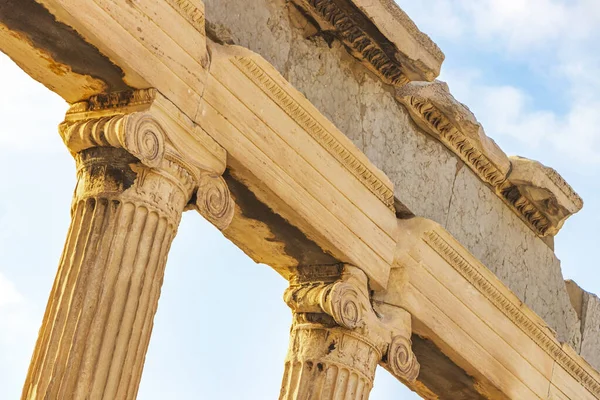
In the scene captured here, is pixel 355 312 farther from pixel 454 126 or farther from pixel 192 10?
pixel 192 10

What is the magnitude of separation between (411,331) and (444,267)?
2.01 feet

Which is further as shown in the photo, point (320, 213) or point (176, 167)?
point (320, 213)

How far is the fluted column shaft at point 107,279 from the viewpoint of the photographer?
916cm

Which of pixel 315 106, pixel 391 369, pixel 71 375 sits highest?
pixel 315 106

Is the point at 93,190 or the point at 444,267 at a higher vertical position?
the point at 444,267

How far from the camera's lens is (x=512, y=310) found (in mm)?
12695

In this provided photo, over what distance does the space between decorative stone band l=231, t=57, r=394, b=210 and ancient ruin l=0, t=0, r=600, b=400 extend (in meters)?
0.01

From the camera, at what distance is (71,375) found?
9094mm

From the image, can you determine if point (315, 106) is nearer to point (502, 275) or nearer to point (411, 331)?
point (411, 331)

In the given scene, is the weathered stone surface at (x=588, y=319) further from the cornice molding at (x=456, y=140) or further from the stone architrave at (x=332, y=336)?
the stone architrave at (x=332, y=336)

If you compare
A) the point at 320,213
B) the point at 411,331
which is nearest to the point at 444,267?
the point at 411,331

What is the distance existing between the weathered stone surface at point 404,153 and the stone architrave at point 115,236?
1061 mm

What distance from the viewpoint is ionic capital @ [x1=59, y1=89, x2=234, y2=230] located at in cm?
961

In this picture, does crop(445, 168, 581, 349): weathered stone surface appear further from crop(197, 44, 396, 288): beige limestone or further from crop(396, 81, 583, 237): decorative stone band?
crop(197, 44, 396, 288): beige limestone
